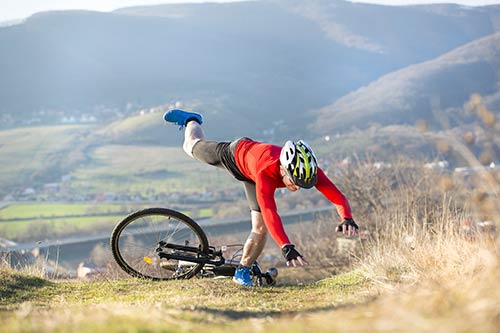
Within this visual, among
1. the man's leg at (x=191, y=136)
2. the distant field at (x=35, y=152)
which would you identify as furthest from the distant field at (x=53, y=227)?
the man's leg at (x=191, y=136)

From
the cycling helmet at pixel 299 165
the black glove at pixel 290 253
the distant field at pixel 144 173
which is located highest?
the cycling helmet at pixel 299 165

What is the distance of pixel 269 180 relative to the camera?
710cm

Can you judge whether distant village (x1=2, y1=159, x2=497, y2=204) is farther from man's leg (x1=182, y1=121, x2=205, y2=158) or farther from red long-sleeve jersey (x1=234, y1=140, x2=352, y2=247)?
red long-sleeve jersey (x1=234, y1=140, x2=352, y2=247)

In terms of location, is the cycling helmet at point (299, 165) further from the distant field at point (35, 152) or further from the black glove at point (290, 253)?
the distant field at point (35, 152)

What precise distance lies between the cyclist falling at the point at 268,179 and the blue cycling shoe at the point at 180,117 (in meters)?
0.87

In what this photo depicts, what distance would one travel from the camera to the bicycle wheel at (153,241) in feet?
26.7

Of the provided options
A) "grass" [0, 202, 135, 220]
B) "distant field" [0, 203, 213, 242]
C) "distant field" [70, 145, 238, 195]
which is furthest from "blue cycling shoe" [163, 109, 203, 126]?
"distant field" [70, 145, 238, 195]

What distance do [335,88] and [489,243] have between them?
7341 inches

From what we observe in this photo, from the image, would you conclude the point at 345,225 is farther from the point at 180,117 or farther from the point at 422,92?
the point at 422,92

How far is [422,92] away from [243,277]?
124 metres

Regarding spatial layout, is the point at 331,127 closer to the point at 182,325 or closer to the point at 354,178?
the point at 354,178

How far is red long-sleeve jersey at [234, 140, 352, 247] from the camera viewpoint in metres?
6.71

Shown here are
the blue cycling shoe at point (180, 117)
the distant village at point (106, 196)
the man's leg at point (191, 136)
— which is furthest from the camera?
the distant village at point (106, 196)

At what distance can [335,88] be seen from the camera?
624 ft
